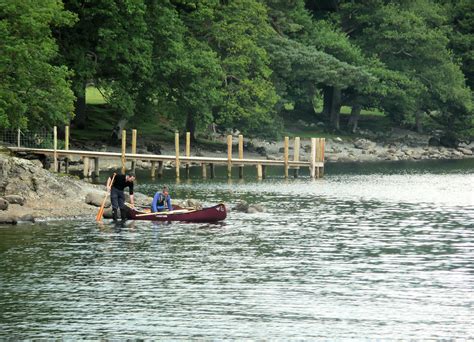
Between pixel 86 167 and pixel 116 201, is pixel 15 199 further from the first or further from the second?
pixel 86 167

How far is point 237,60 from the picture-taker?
274 feet

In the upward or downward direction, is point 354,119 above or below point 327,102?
below

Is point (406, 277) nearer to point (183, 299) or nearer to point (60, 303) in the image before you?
point (183, 299)

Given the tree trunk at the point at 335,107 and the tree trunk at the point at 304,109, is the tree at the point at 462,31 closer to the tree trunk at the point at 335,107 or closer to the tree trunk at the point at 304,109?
the tree trunk at the point at 335,107

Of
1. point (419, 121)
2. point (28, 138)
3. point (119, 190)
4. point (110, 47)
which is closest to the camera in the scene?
point (119, 190)

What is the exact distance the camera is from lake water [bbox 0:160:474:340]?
2503 cm

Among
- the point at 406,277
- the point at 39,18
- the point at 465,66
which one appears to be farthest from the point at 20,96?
the point at 465,66

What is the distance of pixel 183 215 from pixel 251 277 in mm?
13198

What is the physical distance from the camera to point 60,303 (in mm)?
27344

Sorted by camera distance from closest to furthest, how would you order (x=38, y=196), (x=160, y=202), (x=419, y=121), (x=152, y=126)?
(x=160, y=202)
(x=38, y=196)
(x=152, y=126)
(x=419, y=121)

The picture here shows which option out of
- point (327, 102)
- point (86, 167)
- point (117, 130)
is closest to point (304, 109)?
point (327, 102)

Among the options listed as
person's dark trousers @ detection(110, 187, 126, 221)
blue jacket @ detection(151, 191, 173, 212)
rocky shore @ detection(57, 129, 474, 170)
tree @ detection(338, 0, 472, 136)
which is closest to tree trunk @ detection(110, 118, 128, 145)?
rocky shore @ detection(57, 129, 474, 170)

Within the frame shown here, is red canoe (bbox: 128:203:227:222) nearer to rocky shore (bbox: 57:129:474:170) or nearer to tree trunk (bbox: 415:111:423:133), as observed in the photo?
rocky shore (bbox: 57:129:474:170)

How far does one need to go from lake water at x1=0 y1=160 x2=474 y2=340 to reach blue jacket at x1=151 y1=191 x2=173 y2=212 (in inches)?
39.3
